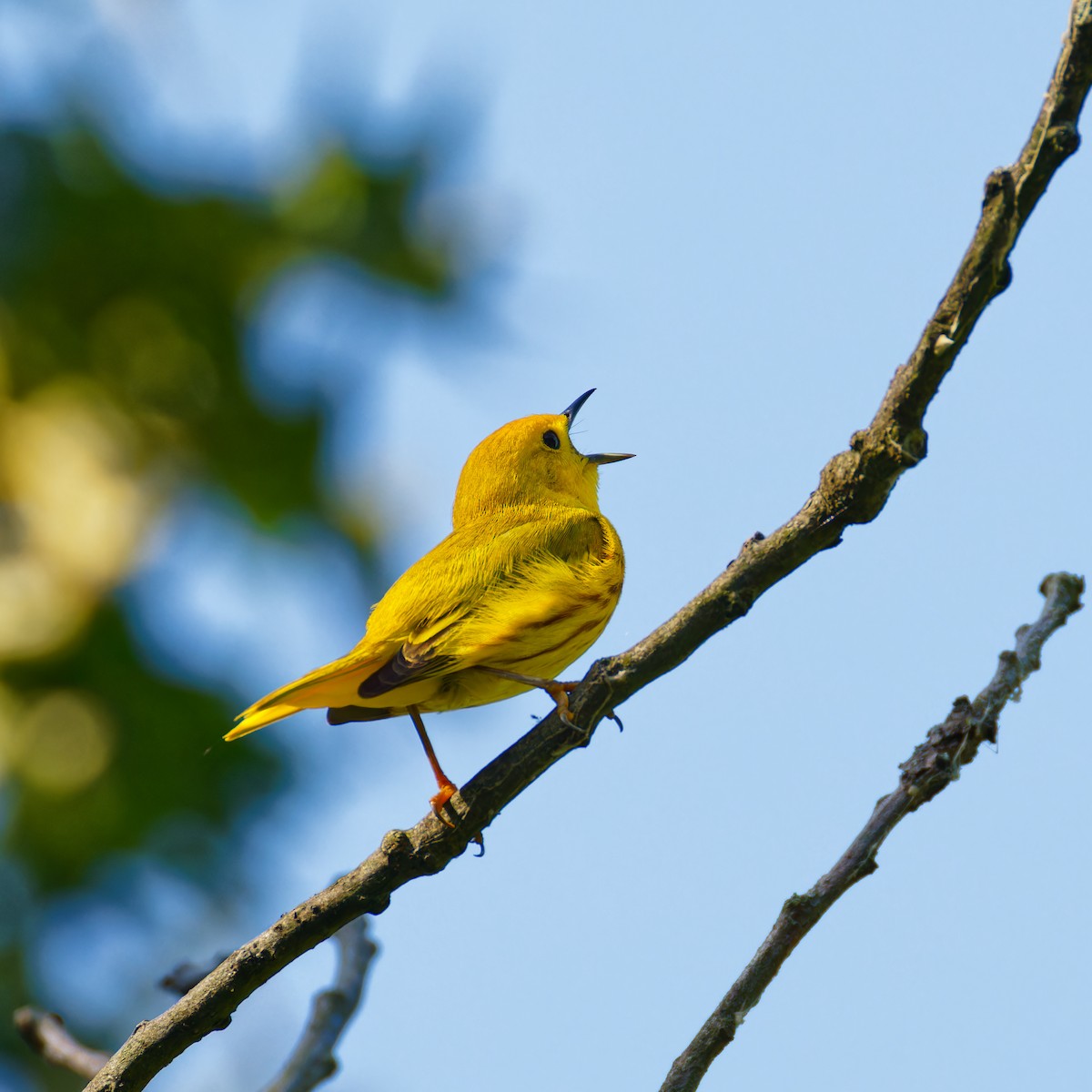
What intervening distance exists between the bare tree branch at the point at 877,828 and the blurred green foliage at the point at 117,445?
7.51 metres

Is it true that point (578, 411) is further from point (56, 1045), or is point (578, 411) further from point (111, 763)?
point (111, 763)

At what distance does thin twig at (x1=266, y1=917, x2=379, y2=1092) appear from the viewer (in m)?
3.95

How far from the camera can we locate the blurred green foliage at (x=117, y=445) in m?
9.56

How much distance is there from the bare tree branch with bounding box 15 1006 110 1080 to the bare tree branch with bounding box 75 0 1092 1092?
1273 millimetres

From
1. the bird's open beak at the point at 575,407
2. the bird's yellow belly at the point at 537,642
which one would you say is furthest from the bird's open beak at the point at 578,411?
the bird's yellow belly at the point at 537,642

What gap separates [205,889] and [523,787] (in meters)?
6.94

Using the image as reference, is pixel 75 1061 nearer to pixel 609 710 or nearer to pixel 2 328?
pixel 609 710

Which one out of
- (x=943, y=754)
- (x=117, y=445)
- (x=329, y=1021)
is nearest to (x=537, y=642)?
(x=329, y=1021)

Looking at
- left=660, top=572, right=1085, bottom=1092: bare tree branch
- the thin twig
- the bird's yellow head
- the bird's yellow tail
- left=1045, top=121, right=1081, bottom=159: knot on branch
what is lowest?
left=660, top=572, right=1085, bottom=1092: bare tree branch

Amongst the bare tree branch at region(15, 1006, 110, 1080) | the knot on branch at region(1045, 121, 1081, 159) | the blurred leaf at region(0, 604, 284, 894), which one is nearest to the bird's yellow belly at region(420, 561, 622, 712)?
the bare tree branch at region(15, 1006, 110, 1080)

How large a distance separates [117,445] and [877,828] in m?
8.98

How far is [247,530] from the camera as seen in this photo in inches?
415

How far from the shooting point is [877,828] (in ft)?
8.80

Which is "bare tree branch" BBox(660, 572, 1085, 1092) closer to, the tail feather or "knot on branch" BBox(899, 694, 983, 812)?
"knot on branch" BBox(899, 694, 983, 812)
